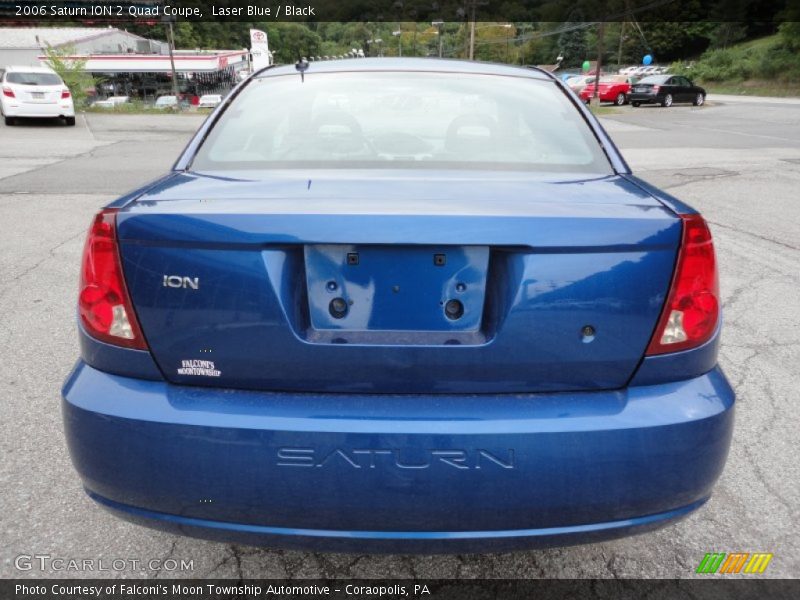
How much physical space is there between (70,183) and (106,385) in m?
9.10

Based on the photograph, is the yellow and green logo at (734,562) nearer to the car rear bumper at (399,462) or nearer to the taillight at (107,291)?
the car rear bumper at (399,462)

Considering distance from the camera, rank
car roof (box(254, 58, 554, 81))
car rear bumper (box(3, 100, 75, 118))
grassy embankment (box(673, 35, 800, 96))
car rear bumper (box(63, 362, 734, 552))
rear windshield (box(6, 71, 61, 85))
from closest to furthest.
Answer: car rear bumper (box(63, 362, 734, 552))
car roof (box(254, 58, 554, 81))
car rear bumper (box(3, 100, 75, 118))
rear windshield (box(6, 71, 61, 85))
grassy embankment (box(673, 35, 800, 96))

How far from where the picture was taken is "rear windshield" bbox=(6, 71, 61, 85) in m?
19.6

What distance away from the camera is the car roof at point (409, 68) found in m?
2.86

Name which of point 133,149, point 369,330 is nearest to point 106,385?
point 369,330

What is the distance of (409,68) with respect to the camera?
286cm

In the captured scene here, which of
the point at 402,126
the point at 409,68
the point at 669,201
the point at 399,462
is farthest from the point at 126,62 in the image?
the point at 399,462

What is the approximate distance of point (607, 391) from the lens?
1.71 meters

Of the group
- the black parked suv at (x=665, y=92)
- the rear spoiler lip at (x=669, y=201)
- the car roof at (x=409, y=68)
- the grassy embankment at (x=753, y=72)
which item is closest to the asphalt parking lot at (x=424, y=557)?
the rear spoiler lip at (x=669, y=201)

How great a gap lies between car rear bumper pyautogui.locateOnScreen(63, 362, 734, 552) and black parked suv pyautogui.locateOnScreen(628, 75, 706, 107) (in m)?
34.4

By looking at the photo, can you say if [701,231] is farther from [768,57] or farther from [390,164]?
[768,57]

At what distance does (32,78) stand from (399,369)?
22.3 m

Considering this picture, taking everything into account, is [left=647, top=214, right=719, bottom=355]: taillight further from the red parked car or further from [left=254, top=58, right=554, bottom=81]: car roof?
the red parked car

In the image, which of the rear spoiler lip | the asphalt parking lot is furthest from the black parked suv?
the rear spoiler lip
